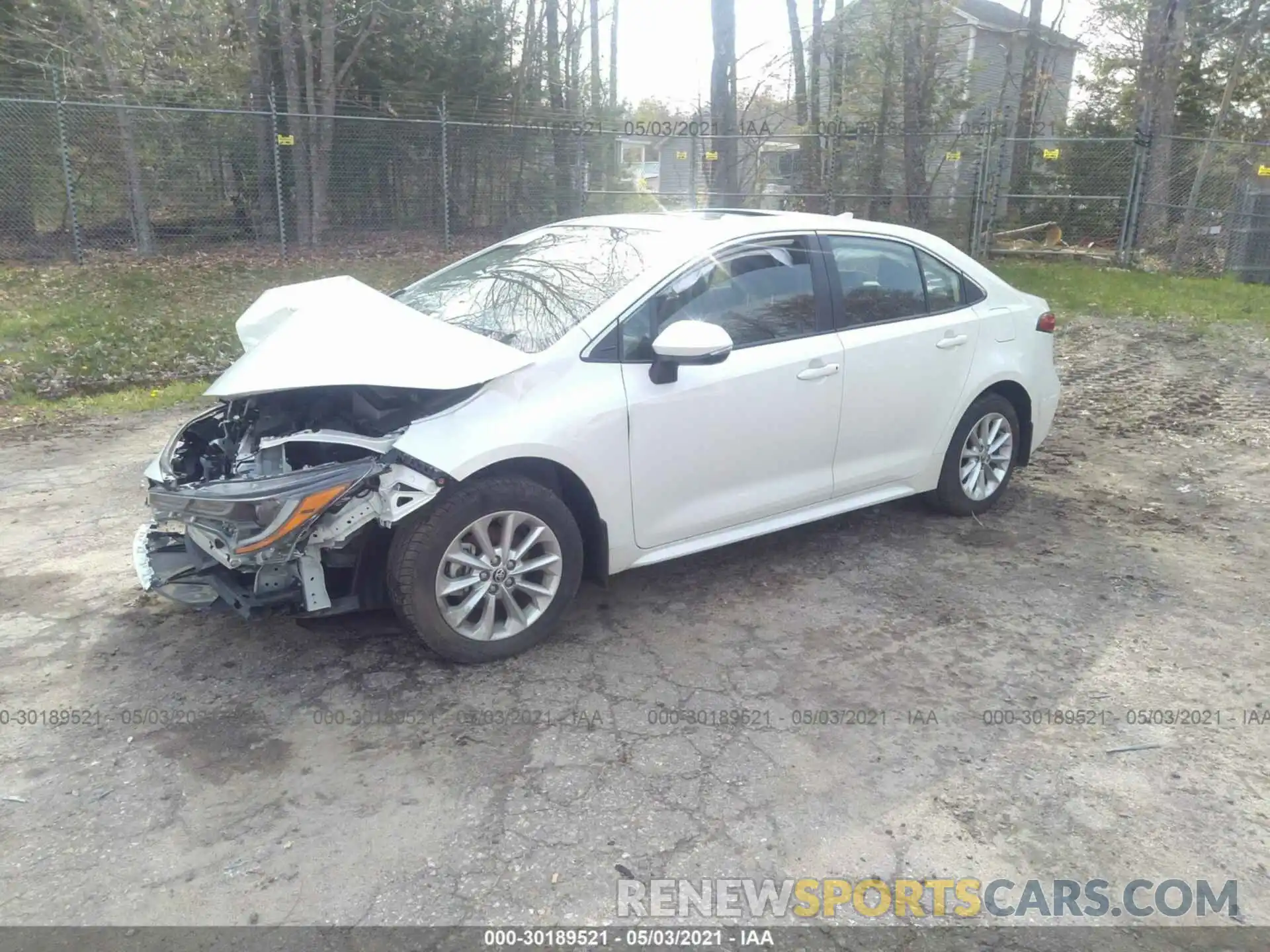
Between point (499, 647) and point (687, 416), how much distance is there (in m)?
1.22

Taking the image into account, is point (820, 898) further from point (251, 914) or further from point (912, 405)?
point (912, 405)

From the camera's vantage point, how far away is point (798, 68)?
68.1 ft

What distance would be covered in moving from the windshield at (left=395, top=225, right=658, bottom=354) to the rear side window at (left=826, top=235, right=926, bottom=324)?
38.2 inches

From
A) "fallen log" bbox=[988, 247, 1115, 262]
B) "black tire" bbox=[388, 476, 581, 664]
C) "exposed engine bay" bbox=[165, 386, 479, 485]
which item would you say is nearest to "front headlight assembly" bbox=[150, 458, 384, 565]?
"exposed engine bay" bbox=[165, 386, 479, 485]

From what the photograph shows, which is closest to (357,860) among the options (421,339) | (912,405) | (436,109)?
(421,339)

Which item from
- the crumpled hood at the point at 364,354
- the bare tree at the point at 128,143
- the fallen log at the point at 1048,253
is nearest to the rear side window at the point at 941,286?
the crumpled hood at the point at 364,354

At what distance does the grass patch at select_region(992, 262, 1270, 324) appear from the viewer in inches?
470

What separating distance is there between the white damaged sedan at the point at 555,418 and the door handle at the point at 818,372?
11 mm

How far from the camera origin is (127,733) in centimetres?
340

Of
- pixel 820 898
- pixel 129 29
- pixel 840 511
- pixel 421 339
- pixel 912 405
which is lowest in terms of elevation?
pixel 820 898

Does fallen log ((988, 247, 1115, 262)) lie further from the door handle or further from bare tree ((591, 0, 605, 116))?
the door handle

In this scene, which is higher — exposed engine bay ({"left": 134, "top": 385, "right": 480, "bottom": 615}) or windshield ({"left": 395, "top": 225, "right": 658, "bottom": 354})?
windshield ({"left": 395, "top": 225, "right": 658, "bottom": 354})

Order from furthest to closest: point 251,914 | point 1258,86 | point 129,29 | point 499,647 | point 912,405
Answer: point 1258,86 → point 129,29 → point 912,405 → point 499,647 → point 251,914

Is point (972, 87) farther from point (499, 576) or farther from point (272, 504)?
point (272, 504)
